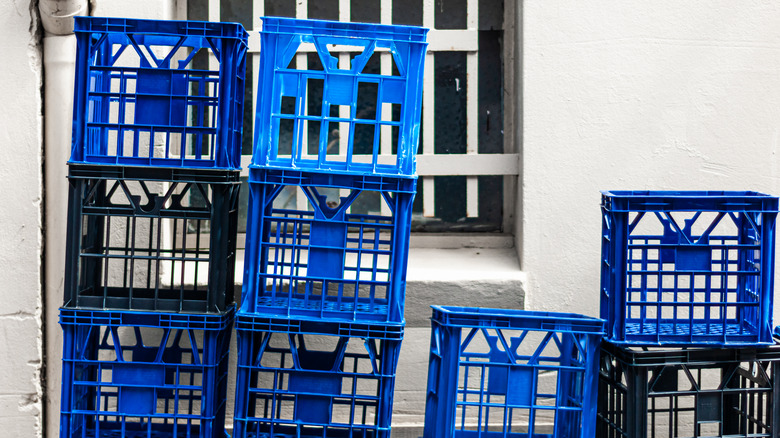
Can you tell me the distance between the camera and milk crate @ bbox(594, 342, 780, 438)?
10.6 feet

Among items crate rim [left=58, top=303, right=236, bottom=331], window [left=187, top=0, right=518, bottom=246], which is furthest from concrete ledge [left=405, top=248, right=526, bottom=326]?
crate rim [left=58, top=303, right=236, bottom=331]

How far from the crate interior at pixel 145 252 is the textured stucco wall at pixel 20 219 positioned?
388 mm

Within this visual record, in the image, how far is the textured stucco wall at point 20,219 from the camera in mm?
3902

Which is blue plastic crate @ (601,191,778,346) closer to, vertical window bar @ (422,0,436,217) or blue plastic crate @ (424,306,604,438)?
blue plastic crate @ (424,306,604,438)

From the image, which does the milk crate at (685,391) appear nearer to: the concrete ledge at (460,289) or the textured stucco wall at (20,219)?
the concrete ledge at (460,289)

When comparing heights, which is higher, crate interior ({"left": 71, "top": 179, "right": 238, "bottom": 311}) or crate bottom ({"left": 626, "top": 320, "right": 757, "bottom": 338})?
crate interior ({"left": 71, "top": 179, "right": 238, "bottom": 311})

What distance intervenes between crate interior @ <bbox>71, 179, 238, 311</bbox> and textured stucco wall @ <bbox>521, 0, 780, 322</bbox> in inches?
63.6

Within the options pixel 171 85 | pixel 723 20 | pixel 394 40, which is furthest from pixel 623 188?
pixel 171 85

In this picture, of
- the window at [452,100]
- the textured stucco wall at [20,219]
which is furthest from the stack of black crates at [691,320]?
the textured stucco wall at [20,219]

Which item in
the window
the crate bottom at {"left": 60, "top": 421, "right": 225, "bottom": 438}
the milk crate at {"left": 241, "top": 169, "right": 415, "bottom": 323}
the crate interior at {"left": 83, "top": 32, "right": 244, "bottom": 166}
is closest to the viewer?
the milk crate at {"left": 241, "top": 169, "right": 415, "bottom": 323}

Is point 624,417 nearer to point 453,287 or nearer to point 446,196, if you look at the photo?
point 453,287

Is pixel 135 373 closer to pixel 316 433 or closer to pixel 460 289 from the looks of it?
pixel 316 433

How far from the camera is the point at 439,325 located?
3.33m

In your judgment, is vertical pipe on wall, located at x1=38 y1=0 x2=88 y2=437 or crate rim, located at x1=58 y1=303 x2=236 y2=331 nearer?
crate rim, located at x1=58 y1=303 x2=236 y2=331
